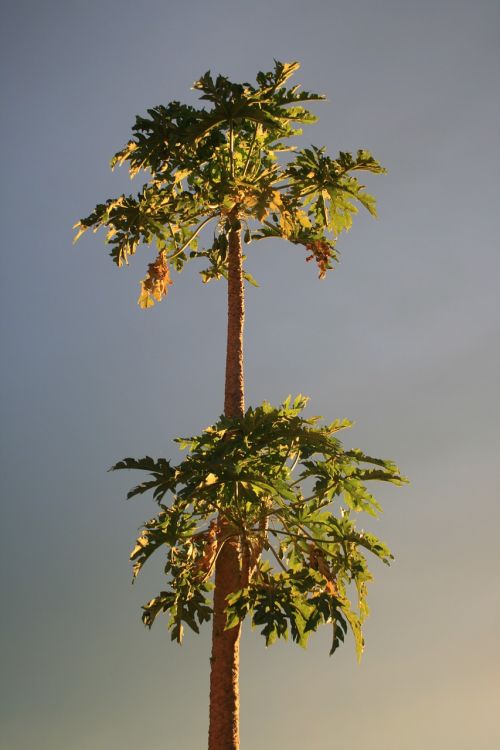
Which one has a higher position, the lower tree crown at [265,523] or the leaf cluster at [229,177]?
the leaf cluster at [229,177]

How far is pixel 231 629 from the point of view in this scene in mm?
12562

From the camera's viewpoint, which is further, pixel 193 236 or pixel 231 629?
pixel 193 236

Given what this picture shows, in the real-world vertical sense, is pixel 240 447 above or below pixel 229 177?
below

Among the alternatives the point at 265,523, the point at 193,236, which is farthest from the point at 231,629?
the point at 193,236

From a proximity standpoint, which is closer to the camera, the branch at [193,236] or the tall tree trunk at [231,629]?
the tall tree trunk at [231,629]

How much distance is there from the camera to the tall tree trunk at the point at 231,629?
12.1 metres

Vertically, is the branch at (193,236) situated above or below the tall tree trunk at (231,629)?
above

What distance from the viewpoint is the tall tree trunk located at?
12078mm

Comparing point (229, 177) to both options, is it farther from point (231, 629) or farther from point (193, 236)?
point (231, 629)

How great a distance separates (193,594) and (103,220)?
6.61 metres

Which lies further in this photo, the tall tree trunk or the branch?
the branch

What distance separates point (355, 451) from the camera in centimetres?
1264

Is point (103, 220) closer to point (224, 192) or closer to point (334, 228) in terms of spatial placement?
point (224, 192)

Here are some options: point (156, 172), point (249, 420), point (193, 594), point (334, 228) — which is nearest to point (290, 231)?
point (334, 228)
